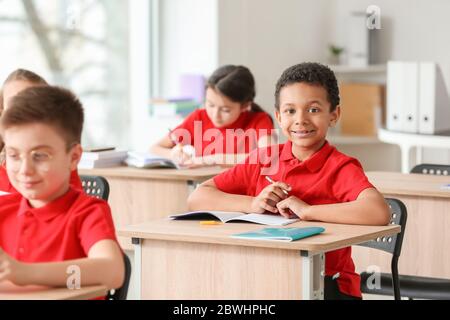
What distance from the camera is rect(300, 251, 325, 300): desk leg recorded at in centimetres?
249

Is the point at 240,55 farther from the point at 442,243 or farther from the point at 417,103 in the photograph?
the point at 442,243

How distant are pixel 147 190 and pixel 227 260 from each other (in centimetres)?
164

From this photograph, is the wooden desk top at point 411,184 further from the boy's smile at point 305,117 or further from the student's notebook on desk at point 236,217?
the student's notebook on desk at point 236,217

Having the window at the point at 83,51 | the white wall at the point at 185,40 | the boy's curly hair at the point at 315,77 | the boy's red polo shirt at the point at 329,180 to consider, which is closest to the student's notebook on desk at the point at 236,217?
the boy's red polo shirt at the point at 329,180

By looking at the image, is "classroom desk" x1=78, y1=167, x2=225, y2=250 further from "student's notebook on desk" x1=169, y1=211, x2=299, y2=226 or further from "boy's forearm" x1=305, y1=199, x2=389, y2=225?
"boy's forearm" x1=305, y1=199, x2=389, y2=225

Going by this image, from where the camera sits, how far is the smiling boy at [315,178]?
9.01 ft

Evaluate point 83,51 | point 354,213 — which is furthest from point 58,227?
point 83,51

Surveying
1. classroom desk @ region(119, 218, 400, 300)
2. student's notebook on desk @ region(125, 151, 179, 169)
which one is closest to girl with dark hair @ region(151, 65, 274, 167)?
student's notebook on desk @ region(125, 151, 179, 169)

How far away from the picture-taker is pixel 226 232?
2617 mm

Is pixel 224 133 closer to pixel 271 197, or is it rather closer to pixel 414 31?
pixel 271 197

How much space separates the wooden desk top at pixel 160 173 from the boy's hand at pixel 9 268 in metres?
2.28

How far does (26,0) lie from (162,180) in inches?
95.5

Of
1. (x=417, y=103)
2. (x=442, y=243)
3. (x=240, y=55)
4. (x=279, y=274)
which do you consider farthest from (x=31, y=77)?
(x=240, y=55)

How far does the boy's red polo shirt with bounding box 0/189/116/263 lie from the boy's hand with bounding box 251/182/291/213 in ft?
2.96
